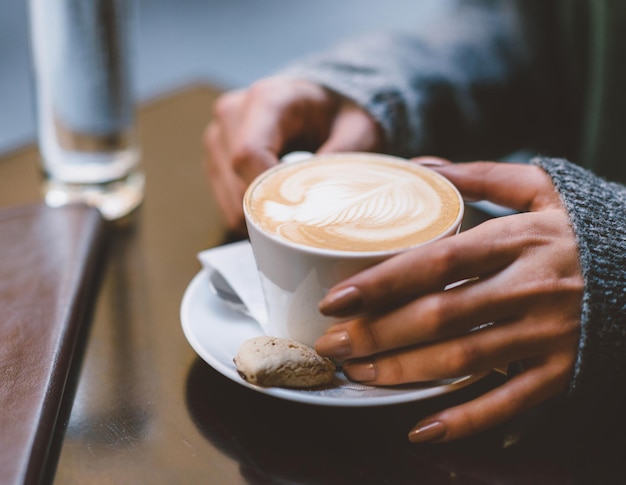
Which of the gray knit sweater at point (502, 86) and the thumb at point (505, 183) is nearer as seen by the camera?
the thumb at point (505, 183)

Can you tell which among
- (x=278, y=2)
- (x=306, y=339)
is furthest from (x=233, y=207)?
(x=278, y=2)

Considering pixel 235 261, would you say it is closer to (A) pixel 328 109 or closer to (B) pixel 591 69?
(A) pixel 328 109

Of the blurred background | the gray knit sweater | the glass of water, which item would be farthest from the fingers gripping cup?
the blurred background

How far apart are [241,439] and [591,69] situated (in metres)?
0.94

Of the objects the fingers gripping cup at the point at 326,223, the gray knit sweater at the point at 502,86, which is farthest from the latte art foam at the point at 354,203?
the gray knit sweater at the point at 502,86

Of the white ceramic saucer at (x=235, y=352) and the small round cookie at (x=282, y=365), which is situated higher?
the small round cookie at (x=282, y=365)

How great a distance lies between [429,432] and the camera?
453mm

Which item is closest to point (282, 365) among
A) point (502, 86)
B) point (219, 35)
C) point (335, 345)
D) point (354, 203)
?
point (335, 345)

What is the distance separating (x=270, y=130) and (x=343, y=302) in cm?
34

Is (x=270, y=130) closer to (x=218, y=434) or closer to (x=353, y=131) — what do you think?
(x=353, y=131)

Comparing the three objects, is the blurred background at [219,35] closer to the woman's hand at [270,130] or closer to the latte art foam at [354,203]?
the woman's hand at [270,130]

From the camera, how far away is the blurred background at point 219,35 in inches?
106


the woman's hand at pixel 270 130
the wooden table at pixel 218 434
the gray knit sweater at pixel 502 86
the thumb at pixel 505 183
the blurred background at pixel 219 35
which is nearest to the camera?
→ the wooden table at pixel 218 434

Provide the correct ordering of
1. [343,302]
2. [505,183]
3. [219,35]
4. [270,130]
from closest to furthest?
1. [343,302]
2. [505,183]
3. [270,130]
4. [219,35]
